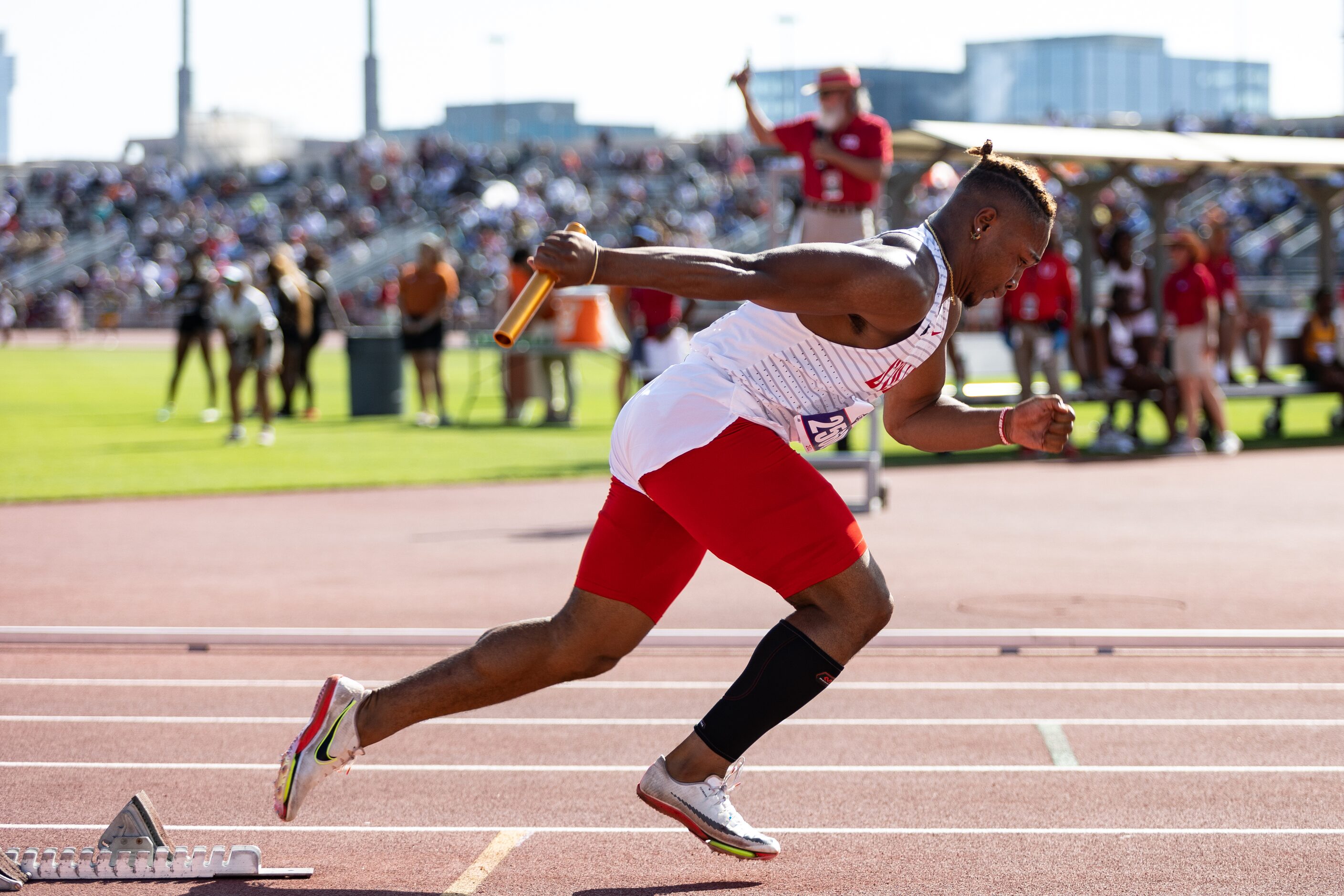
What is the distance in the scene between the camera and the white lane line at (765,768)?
17.4ft

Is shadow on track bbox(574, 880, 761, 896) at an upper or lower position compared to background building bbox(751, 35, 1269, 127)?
lower

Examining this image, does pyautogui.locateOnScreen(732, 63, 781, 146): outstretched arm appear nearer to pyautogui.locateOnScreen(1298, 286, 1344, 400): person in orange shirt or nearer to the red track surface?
the red track surface

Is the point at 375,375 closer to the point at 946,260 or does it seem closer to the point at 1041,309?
the point at 1041,309

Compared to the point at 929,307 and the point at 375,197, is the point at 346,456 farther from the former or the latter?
the point at 375,197

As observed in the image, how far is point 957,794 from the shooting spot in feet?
16.5

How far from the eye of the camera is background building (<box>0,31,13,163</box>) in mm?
171500

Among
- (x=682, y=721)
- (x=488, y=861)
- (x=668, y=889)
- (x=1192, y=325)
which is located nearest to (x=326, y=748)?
(x=488, y=861)

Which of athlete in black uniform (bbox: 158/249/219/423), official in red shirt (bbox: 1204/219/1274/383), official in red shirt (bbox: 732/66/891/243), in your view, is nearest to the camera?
official in red shirt (bbox: 732/66/891/243)

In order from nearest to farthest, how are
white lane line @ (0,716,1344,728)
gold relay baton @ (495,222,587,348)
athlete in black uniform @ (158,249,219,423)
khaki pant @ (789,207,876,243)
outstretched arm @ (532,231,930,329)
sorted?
gold relay baton @ (495,222,587,348) → outstretched arm @ (532,231,930,329) → white lane line @ (0,716,1344,728) → khaki pant @ (789,207,876,243) → athlete in black uniform @ (158,249,219,423)

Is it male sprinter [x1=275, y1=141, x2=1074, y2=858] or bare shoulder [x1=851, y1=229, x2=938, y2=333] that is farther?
male sprinter [x1=275, y1=141, x2=1074, y2=858]

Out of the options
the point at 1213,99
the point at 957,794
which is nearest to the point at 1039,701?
the point at 957,794

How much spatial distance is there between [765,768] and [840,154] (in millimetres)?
6458

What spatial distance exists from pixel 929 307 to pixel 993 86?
369ft

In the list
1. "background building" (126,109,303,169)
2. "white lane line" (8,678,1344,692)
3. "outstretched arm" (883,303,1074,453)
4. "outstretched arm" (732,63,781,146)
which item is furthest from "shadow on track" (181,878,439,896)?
"background building" (126,109,303,169)
